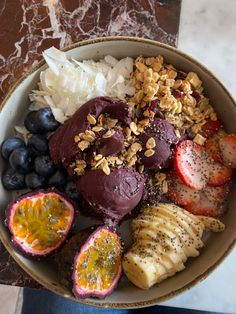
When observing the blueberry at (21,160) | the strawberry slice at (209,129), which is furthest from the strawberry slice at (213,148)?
the blueberry at (21,160)

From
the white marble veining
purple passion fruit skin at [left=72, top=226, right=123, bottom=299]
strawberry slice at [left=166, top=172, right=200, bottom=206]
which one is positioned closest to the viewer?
purple passion fruit skin at [left=72, top=226, right=123, bottom=299]

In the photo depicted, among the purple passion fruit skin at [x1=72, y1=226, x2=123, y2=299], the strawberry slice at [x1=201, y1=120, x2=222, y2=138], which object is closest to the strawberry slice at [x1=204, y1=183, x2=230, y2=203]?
the strawberry slice at [x1=201, y1=120, x2=222, y2=138]

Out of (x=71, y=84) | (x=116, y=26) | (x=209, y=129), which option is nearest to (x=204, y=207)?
(x=209, y=129)

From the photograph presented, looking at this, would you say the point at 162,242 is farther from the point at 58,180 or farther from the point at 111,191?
the point at 58,180

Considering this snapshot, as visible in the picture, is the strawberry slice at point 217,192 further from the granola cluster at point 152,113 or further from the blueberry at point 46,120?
the blueberry at point 46,120

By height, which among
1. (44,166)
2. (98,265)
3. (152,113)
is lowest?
(98,265)

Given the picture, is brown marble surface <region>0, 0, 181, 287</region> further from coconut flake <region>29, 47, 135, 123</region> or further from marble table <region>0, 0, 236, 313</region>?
coconut flake <region>29, 47, 135, 123</region>
